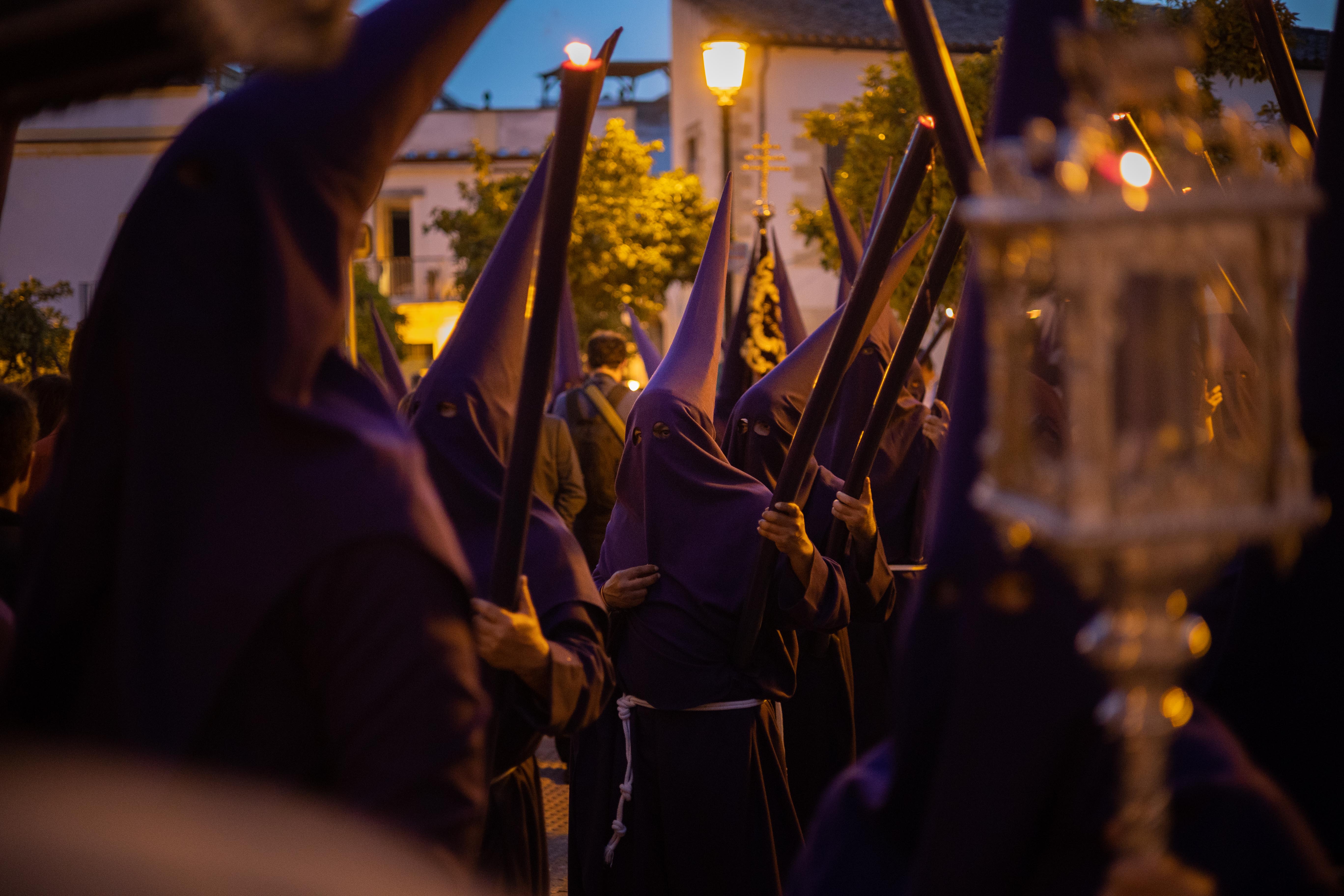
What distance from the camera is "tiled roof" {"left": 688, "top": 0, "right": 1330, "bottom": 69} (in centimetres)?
2589

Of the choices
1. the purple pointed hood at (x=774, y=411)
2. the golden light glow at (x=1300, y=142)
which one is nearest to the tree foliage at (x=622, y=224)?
the purple pointed hood at (x=774, y=411)

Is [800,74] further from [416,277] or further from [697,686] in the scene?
[697,686]

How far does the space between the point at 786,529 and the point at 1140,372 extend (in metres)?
2.45

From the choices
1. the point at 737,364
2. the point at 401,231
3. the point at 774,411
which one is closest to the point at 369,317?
the point at 401,231

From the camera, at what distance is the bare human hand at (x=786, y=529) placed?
11.4 feet

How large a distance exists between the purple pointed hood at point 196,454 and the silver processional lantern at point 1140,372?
95 cm

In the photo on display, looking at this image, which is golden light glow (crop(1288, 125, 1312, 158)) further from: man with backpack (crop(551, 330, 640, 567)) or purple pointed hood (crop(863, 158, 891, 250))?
man with backpack (crop(551, 330, 640, 567))

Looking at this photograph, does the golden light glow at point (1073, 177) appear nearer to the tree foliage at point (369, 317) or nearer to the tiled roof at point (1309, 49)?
the tiled roof at point (1309, 49)

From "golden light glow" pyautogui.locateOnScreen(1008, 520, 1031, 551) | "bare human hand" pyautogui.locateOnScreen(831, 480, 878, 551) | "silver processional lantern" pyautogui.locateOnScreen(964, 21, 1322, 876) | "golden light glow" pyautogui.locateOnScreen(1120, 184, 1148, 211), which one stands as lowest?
"bare human hand" pyautogui.locateOnScreen(831, 480, 878, 551)

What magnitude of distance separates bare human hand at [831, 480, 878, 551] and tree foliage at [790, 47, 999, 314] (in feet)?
23.8

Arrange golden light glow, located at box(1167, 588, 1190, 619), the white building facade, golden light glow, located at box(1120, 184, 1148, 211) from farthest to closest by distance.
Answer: the white building facade → golden light glow, located at box(1167, 588, 1190, 619) → golden light glow, located at box(1120, 184, 1148, 211)

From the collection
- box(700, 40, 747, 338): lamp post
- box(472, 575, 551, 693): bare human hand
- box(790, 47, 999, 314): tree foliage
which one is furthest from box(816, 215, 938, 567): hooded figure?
box(790, 47, 999, 314): tree foliage

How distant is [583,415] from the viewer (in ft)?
25.9

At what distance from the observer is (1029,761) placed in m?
1.47
